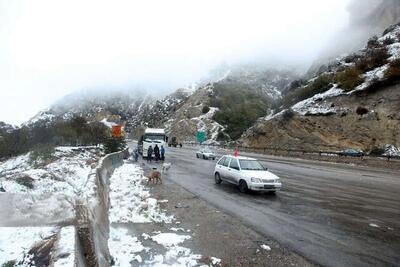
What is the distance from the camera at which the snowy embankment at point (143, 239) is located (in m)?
7.45

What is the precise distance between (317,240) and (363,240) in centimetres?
104

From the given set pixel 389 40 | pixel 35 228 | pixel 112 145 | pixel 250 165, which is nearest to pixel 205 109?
pixel 389 40

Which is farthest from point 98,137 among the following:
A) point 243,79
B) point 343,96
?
point 243,79

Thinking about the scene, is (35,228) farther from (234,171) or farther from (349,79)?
(349,79)

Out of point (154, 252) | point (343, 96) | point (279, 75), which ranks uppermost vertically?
point (279, 75)

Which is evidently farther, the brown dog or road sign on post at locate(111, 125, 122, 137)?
road sign on post at locate(111, 125, 122, 137)

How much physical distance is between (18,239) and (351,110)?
159 feet

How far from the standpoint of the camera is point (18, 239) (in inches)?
211

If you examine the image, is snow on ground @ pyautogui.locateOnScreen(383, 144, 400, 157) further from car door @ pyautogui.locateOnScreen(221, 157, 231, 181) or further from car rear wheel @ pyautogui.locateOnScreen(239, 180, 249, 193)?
car rear wheel @ pyautogui.locateOnScreen(239, 180, 249, 193)

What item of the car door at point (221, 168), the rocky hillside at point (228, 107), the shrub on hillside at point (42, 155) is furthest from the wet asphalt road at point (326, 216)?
the rocky hillside at point (228, 107)

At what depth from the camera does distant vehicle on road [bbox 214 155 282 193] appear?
16.9 metres

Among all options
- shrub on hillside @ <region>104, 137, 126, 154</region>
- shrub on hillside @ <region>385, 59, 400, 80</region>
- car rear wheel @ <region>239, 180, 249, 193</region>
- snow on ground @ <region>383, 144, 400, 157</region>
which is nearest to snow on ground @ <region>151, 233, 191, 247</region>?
car rear wheel @ <region>239, 180, 249, 193</region>

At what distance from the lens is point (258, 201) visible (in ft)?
50.3

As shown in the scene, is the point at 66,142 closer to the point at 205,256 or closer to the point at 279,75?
the point at 205,256
